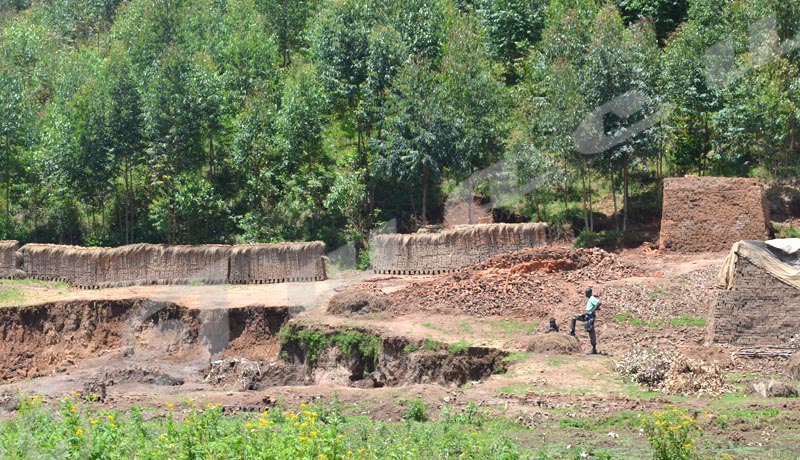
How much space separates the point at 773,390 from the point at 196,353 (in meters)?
14.6

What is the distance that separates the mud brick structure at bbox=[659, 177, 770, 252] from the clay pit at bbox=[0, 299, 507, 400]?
7636mm

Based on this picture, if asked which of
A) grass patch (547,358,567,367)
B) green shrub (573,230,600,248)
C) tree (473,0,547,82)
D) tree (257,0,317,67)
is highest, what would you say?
tree (257,0,317,67)

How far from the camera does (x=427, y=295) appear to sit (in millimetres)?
27641

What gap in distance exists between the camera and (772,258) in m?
22.9

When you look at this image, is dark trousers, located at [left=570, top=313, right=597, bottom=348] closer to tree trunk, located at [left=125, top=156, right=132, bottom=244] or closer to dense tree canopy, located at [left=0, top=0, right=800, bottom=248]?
dense tree canopy, located at [left=0, top=0, right=800, bottom=248]

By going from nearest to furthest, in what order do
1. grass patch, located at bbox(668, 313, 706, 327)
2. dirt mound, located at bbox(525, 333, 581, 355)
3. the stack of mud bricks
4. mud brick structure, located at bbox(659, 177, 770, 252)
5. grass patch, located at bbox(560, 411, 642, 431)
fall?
grass patch, located at bbox(560, 411, 642, 431)
the stack of mud bricks
dirt mound, located at bbox(525, 333, 581, 355)
grass patch, located at bbox(668, 313, 706, 327)
mud brick structure, located at bbox(659, 177, 770, 252)

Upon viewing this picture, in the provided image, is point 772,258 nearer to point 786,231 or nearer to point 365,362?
point 365,362

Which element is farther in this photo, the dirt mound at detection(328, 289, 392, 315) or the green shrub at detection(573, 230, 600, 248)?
the green shrub at detection(573, 230, 600, 248)

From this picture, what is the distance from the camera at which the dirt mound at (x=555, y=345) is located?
2347 centimetres

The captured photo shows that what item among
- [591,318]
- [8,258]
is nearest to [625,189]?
[591,318]

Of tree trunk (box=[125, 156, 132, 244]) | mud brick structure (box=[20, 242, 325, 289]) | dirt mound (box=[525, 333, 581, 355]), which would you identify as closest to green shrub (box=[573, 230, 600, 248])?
mud brick structure (box=[20, 242, 325, 289])

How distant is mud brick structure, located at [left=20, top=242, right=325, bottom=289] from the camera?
32.3 metres

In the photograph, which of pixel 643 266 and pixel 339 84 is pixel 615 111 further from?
pixel 339 84

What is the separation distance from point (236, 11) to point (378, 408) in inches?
1211
